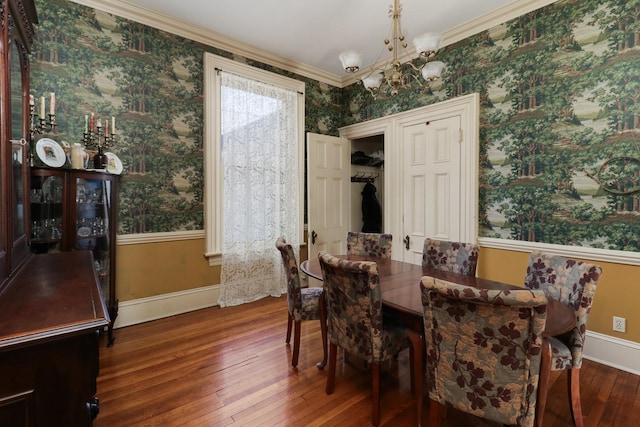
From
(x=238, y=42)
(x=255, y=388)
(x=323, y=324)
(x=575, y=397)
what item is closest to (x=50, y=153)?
(x=238, y=42)

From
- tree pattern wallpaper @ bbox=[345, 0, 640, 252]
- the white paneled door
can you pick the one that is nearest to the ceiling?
tree pattern wallpaper @ bbox=[345, 0, 640, 252]

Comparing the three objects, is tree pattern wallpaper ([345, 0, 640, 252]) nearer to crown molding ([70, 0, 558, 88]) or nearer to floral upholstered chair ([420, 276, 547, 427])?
crown molding ([70, 0, 558, 88])

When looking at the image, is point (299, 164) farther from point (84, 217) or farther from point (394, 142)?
point (84, 217)

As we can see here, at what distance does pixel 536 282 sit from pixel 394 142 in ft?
7.83

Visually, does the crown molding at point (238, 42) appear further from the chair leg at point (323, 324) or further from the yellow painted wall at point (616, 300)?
the chair leg at point (323, 324)

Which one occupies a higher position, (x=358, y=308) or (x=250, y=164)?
(x=250, y=164)

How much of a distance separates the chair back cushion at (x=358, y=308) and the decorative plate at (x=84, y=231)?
215cm

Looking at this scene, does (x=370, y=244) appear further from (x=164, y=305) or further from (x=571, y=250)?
(x=164, y=305)

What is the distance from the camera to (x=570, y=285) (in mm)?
1726

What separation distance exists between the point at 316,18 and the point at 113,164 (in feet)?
7.99

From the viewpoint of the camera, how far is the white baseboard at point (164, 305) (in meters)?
2.98

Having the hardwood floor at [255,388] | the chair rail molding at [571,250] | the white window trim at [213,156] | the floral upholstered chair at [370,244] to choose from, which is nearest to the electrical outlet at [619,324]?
the hardwood floor at [255,388]

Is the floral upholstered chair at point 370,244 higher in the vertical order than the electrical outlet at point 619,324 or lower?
higher

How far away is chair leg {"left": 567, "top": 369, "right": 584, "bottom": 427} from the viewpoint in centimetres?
163
